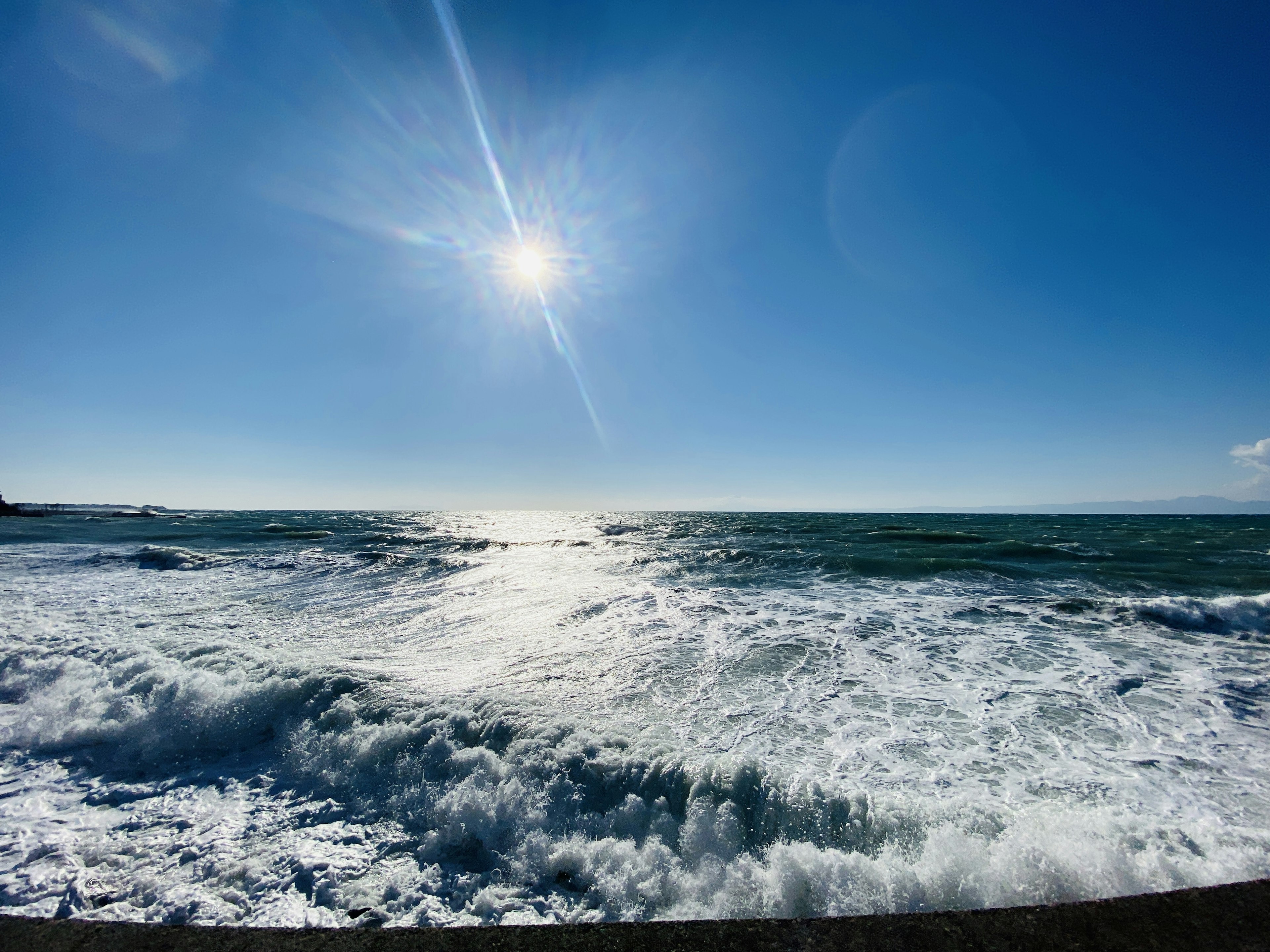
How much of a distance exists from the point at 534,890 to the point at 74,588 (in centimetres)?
1695

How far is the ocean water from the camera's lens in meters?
3.13

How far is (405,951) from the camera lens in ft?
6.35

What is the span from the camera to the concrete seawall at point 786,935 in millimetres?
1936

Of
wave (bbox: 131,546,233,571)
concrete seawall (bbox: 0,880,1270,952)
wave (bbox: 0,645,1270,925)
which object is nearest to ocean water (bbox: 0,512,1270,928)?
wave (bbox: 0,645,1270,925)

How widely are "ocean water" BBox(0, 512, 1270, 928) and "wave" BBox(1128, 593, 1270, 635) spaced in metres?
0.08

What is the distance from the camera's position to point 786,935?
2.00 m

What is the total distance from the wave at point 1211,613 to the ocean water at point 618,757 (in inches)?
3.3

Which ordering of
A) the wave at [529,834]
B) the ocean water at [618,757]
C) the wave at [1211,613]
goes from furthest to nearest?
the wave at [1211,613] → the ocean water at [618,757] → the wave at [529,834]

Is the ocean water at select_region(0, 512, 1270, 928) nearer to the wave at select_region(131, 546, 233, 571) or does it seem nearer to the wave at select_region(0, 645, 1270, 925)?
the wave at select_region(0, 645, 1270, 925)

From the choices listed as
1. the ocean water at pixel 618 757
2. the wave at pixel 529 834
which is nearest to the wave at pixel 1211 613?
the ocean water at pixel 618 757

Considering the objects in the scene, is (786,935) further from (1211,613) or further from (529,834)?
(1211,613)

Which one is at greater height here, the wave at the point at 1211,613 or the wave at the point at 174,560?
the wave at the point at 174,560

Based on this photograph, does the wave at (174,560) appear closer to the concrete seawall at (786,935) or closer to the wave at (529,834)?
the wave at (529,834)

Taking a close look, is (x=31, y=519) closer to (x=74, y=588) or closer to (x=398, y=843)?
(x=74, y=588)
